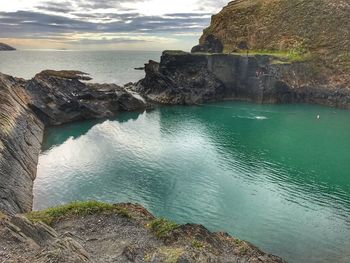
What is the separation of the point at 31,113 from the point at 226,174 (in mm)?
44357

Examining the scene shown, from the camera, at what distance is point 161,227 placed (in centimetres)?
2759

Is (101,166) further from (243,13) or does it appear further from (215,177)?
(243,13)

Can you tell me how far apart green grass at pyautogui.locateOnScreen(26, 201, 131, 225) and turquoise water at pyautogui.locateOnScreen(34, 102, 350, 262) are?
426 inches

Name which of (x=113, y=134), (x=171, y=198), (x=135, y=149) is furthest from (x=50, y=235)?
(x=113, y=134)

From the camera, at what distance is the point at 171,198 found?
44.1 metres

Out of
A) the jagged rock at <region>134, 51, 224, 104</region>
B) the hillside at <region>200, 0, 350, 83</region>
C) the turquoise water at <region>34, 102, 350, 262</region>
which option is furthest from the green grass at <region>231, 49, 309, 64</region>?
the turquoise water at <region>34, 102, 350, 262</region>

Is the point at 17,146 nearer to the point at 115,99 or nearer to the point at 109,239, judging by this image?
the point at 109,239

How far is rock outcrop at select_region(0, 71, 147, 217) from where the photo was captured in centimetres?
4294

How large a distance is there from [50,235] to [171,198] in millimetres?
21401

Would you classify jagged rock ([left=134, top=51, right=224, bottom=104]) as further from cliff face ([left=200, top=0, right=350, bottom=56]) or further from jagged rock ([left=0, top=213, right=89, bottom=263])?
jagged rock ([left=0, top=213, right=89, bottom=263])

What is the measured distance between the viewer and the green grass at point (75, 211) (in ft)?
93.6

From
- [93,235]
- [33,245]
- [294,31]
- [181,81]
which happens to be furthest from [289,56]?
[33,245]

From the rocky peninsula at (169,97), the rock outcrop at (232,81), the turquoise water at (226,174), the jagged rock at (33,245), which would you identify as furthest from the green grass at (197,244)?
the rock outcrop at (232,81)

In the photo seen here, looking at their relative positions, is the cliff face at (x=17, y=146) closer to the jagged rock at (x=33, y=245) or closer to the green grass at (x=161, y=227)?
the jagged rock at (x=33, y=245)
